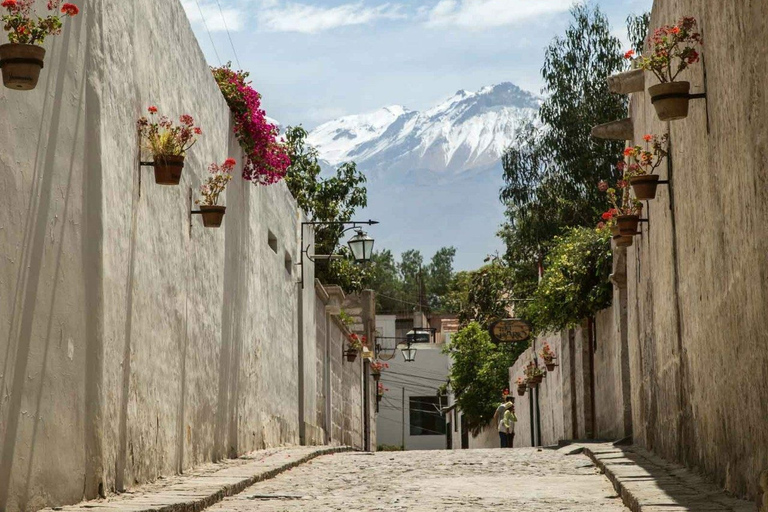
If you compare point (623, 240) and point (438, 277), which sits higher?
point (438, 277)

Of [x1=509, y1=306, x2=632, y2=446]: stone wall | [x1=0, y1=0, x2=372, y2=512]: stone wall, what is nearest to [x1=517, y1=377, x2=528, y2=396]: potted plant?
[x1=509, y1=306, x2=632, y2=446]: stone wall

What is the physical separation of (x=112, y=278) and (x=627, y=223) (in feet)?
20.1

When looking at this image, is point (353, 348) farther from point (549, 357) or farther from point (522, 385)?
point (522, 385)

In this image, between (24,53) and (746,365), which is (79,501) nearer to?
(24,53)

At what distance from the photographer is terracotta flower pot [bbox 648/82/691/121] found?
27.1ft

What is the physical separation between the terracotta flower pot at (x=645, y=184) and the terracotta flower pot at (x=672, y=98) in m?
2.36

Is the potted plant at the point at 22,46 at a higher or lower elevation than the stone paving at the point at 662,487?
higher

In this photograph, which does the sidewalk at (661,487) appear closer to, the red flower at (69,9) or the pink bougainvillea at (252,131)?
the red flower at (69,9)

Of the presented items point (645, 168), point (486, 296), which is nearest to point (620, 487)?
point (645, 168)

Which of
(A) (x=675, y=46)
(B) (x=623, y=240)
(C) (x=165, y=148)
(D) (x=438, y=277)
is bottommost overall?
(B) (x=623, y=240)

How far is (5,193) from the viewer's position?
21.3 feet

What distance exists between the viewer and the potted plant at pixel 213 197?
39.4ft

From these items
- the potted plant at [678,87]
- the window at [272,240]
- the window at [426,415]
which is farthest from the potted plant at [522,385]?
the window at [426,415]

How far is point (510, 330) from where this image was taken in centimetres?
2798
